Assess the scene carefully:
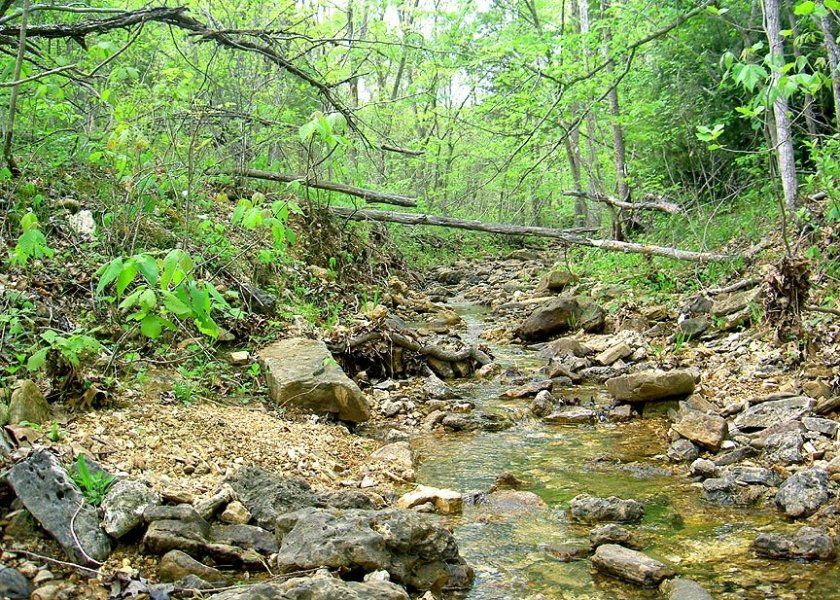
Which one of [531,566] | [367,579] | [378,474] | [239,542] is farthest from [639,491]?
[239,542]

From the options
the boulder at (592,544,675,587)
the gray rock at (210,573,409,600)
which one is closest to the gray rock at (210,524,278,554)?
the gray rock at (210,573,409,600)

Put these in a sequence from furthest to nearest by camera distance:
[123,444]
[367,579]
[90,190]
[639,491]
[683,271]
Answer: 1. [683,271]
2. [90,190]
3. [639,491]
4. [123,444]
5. [367,579]

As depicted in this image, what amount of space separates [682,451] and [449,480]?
5.92 ft

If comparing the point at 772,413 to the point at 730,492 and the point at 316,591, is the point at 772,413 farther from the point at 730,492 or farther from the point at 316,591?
the point at 316,591

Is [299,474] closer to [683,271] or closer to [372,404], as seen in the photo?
[372,404]

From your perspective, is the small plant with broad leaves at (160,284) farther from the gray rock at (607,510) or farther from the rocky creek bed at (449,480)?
the gray rock at (607,510)

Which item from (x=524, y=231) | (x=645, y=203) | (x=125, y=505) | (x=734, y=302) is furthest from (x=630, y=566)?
(x=524, y=231)

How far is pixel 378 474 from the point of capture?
480cm

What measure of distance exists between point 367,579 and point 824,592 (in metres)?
2.06

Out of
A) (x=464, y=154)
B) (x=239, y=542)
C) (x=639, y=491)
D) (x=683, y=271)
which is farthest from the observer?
(x=464, y=154)

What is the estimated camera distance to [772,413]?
212 inches

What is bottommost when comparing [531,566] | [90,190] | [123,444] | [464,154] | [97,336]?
[531,566]

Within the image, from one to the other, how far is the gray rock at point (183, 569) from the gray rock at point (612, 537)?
1.92 metres

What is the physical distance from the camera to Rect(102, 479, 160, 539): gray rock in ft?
10.5
